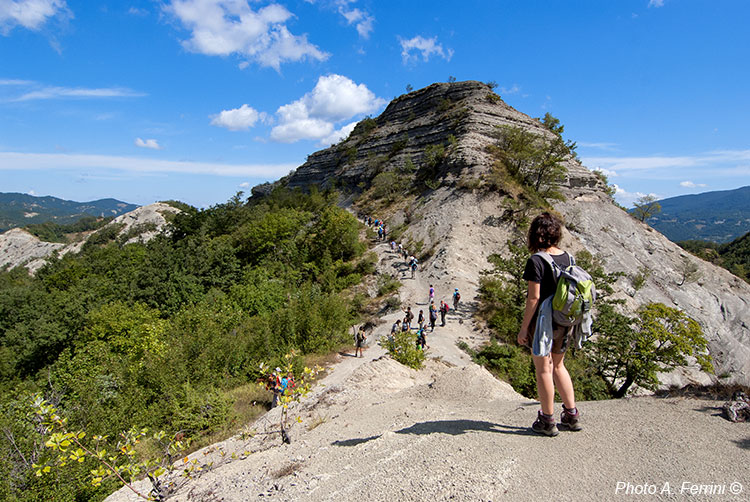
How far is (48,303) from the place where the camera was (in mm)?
25641

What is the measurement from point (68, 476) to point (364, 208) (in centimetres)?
3768

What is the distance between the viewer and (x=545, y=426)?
4.02 meters

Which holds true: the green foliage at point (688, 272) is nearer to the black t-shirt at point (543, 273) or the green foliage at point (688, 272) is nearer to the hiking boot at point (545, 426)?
the hiking boot at point (545, 426)

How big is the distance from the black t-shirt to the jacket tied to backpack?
40 mm

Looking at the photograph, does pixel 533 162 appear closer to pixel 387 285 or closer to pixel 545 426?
pixel 387 285

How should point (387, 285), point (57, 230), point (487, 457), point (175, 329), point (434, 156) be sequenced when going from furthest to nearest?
point (57, 230)
point (434, 156)
point (387, 285)
point (175, 329)
point (487, 457)

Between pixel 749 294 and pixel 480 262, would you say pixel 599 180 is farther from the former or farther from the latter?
pixel 480 262

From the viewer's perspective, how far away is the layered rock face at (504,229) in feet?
80.7

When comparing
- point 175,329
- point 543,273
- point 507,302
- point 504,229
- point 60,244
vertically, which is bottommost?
point 175,329

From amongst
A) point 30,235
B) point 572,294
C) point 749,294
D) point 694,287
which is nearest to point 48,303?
point 572,294

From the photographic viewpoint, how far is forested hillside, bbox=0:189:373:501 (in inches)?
320

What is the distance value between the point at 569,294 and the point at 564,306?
5.3 inches

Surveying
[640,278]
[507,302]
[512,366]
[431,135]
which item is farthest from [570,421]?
[431,135]

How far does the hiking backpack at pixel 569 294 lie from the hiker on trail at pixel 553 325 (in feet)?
0.19
